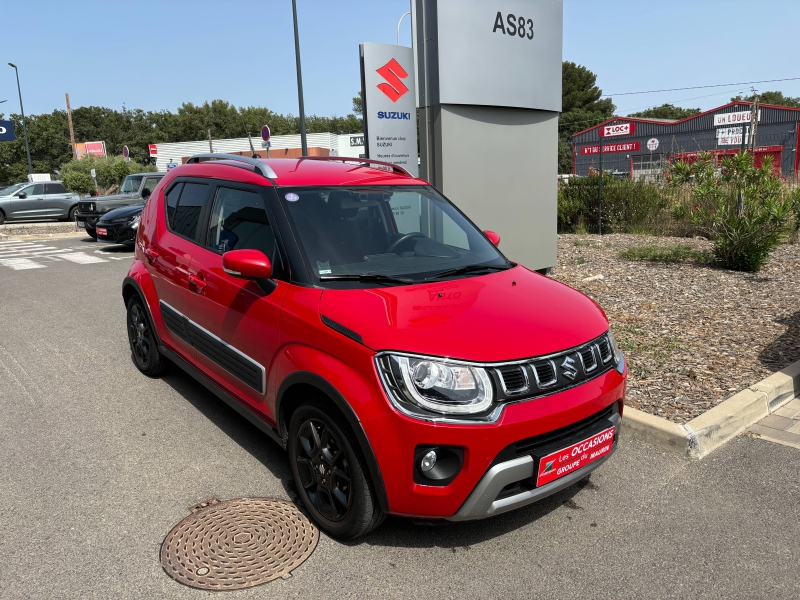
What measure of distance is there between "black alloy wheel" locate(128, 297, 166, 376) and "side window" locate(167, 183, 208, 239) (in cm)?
96

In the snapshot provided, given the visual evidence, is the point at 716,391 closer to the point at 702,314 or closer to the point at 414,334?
the point at 702,314

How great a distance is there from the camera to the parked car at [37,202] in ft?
79.3

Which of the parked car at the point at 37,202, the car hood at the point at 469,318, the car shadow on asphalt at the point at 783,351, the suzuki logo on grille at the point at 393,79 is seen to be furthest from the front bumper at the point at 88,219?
the car shadow on asphalt at the point at 783,351

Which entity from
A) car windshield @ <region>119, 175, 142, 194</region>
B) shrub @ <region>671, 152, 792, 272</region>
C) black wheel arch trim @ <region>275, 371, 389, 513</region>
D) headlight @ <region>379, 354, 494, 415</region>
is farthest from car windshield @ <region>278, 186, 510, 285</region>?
car windshield @ <region>119, 175, 142, 194</region>

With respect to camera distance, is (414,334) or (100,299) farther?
(100,299)

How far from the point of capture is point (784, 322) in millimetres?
6613

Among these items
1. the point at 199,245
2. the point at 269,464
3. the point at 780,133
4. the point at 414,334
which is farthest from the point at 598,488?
the point at 780,133

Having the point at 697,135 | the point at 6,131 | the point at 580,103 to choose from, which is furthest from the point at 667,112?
the point at 6,131

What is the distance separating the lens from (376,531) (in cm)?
331

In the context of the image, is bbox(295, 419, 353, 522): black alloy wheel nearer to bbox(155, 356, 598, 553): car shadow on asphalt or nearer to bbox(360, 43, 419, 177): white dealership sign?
bbox(155, 356, 598, 553): car shadow on asphalt

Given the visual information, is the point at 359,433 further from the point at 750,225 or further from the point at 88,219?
the point at 88,219

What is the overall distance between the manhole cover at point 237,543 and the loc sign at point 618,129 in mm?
56382

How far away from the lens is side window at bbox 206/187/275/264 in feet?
12.6

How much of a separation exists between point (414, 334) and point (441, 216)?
175 cm
